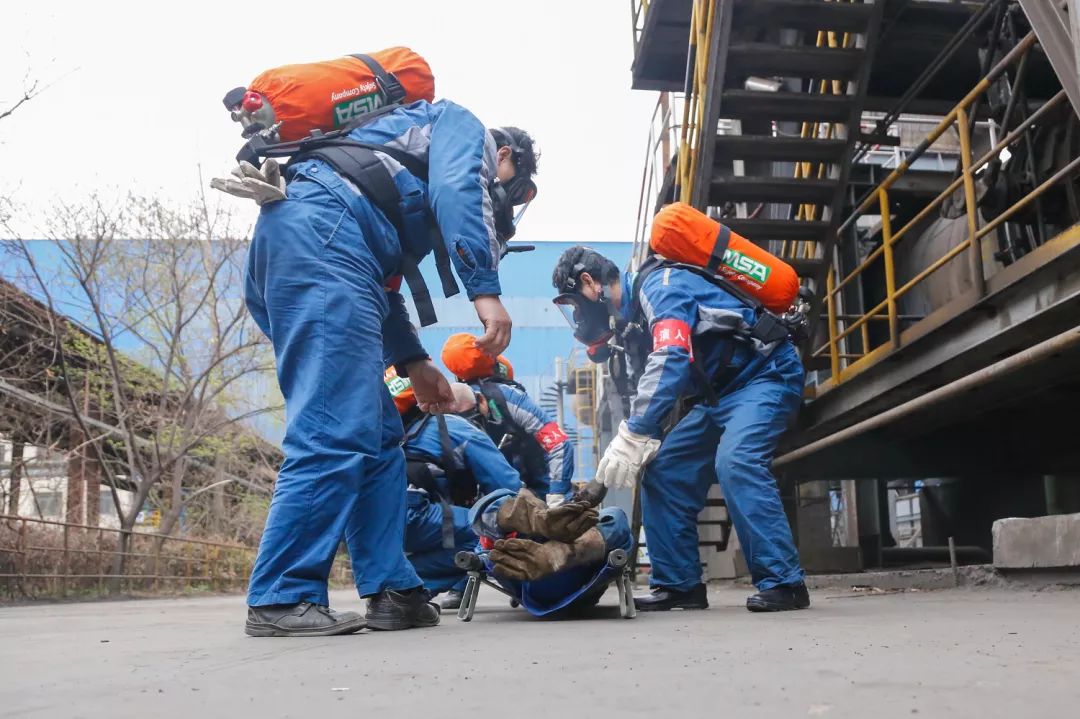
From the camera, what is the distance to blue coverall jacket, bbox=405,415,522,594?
5988 millimetres

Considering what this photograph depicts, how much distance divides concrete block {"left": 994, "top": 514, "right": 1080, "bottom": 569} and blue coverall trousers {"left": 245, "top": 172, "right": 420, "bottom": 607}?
2907 millimetres

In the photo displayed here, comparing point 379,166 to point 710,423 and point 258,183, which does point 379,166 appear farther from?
point 710,423

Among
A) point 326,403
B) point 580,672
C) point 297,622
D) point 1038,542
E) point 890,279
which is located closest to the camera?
point 580,672

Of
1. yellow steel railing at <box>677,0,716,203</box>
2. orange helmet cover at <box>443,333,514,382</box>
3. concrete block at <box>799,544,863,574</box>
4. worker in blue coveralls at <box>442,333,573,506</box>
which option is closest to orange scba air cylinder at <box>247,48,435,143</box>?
worker in blue coveralls at <box>442,333,573,506</box>

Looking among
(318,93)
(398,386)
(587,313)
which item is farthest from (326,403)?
(398,386)

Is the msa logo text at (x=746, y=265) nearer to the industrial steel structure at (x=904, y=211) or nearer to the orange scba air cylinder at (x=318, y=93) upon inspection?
the industrial steel structure at (x=904, y=211)

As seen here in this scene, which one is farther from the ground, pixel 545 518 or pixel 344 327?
pixel 344 327

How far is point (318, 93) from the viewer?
3764 millimetres

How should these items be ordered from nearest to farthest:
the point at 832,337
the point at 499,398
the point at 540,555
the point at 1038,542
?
1. the point at 540,555
2. the point at 1038,542
3. the point at 499,398
4. the point at 832,337

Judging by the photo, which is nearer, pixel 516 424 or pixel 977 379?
pixel 977 379

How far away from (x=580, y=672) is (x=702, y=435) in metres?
3.10

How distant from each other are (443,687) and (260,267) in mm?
2101

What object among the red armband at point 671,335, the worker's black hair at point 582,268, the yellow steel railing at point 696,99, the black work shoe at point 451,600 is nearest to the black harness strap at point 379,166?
the red armband at point 671,335

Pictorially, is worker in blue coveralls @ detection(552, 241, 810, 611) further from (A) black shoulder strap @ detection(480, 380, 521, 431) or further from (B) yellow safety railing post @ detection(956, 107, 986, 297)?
(A) black shoulder strap @ detection(480, 380, 521, 431)
